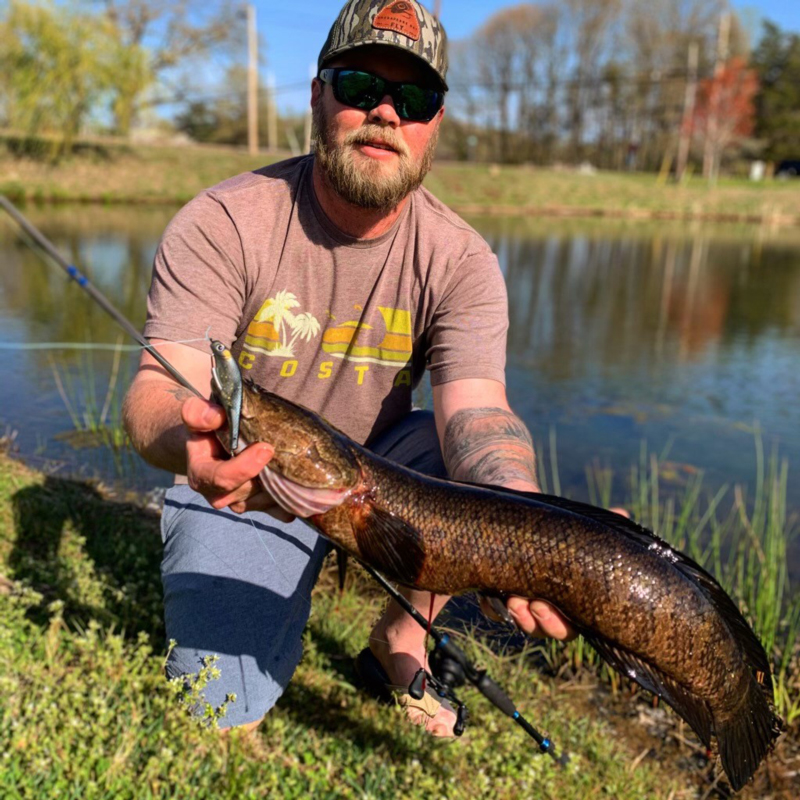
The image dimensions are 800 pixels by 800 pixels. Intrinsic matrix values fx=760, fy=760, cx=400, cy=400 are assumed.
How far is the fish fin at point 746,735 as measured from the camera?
7.37 ft

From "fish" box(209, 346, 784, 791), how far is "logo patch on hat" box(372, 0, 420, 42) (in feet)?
5.43

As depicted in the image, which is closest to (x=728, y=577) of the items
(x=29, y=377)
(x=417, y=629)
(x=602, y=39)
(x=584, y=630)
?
(x=417, y=629)

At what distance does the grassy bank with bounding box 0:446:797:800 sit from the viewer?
225 centimetres

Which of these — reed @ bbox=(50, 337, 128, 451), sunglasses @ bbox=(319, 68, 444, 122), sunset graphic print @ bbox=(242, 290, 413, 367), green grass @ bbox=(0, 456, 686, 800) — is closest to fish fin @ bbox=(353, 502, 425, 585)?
green grass @ bbox=(0, 456, 686, 800)

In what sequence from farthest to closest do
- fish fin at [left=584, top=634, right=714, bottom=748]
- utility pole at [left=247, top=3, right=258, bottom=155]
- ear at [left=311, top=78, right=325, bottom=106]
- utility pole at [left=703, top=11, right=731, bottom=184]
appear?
utility pole at [left=703, top=11, right=731, bottom=184]
utility pole at [left=247, top=3, right=258, bottom=155]
ear at [left=311, top=78, right=325, bottom=106]
fish fin at [left=584, top=634, right=714, bottom=748]

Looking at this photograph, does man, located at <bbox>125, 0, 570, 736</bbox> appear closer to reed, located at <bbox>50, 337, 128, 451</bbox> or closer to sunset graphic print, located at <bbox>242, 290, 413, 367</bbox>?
sunset graphic print, located at <bbox>242, 290, 413, 367</bbox>

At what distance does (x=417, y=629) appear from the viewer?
119 inches

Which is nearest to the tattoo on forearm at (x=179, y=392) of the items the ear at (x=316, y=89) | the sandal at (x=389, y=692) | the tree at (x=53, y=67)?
the sandal at (x=389, y=692)

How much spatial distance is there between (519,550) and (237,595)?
1110 mm

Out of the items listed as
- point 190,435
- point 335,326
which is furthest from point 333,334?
point 190,435

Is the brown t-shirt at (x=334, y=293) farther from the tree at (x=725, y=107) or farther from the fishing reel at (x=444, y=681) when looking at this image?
the tree at (x=725, y=107)

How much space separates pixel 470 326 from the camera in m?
3.14

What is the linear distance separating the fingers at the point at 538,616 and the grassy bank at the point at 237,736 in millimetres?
692

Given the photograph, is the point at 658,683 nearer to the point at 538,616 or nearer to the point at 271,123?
the point at 538,616
